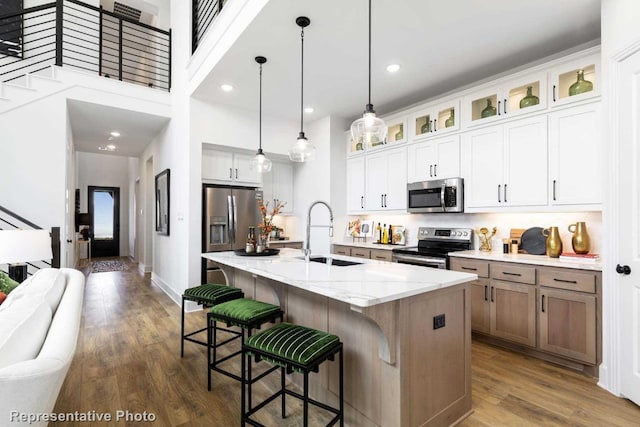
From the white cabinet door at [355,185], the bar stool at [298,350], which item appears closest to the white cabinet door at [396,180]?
the white cabinet door at [355,185]

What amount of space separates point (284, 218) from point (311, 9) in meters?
3.90

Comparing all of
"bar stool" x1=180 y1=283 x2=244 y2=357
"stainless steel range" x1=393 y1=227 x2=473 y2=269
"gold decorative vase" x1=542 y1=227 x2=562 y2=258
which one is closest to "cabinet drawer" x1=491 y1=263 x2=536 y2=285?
"gold decorative vase" x1=542 y1=227 x2=562 y2=258

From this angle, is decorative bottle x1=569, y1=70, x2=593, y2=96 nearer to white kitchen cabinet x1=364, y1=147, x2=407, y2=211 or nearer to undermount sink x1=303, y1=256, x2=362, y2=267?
white kitchen cabinet x1=364, y1=147, x2=407, y2=211

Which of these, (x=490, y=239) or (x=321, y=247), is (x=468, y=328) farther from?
(x=321, y=247)

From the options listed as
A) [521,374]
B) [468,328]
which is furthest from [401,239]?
[468,328]

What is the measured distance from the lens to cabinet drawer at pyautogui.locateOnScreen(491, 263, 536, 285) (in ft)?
9.37

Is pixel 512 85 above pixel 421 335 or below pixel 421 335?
above

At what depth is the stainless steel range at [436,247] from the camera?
3600 mm

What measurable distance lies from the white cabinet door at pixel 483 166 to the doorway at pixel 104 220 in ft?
35.4

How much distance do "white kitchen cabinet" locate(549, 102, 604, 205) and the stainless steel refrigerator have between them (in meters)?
3.85

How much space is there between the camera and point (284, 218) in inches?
237

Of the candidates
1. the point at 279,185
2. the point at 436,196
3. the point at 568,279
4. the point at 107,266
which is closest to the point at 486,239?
the point at 436,196

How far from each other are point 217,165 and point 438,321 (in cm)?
400

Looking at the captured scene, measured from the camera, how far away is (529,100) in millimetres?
3193
